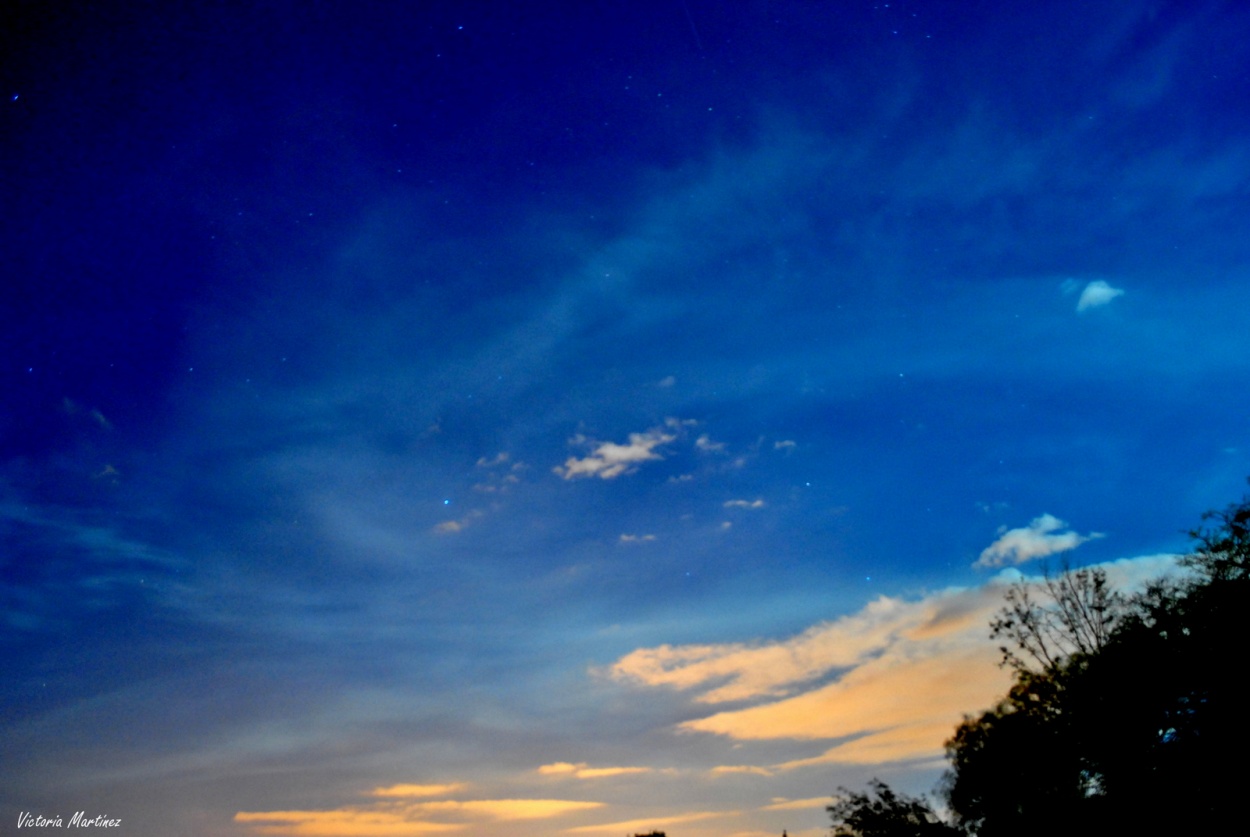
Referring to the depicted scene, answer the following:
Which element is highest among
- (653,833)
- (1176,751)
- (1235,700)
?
(1235,700)

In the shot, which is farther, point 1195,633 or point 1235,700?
point 1195,633

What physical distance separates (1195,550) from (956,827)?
84.5 ft

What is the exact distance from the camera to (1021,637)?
1772 inches

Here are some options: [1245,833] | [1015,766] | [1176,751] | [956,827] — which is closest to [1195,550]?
[1176,751]

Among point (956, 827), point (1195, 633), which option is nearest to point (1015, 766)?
point (956, 827)

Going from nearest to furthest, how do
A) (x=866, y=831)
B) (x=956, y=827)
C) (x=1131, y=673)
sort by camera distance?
(x=1131, y=673), (x=866, y=831), (x=956, y=827)

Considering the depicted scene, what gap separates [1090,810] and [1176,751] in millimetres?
6305

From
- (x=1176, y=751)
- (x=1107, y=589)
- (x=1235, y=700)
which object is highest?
(x=1107, y=589)

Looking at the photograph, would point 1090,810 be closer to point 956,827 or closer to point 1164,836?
point 1164,836

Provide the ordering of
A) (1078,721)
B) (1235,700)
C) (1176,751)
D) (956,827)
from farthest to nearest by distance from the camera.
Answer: (956,827)
(1078,721)
(1176,751)
(1235,700)

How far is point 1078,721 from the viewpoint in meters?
39.7

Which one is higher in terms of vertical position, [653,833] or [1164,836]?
[1164,836]

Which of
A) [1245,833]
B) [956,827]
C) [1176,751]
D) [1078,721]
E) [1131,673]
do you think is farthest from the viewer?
[956,827]

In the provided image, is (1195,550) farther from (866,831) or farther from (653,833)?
(653,833)
